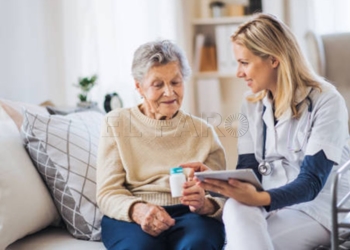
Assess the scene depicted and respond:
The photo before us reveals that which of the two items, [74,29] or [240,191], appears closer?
[240,191]

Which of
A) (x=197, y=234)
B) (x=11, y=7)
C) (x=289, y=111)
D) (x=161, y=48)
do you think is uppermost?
(x=11, y=7)

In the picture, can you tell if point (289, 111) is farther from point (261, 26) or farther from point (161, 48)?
point (161, 48)

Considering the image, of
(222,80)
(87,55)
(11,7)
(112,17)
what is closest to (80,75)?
(87,55)

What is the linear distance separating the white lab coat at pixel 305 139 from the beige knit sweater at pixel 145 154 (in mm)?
133

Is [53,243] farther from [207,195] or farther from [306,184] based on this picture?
[306,184]

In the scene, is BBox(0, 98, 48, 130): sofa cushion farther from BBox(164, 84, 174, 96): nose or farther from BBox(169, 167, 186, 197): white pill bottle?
BBox(169, 167, 186, 197): white pill bottle

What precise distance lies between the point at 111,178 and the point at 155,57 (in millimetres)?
393

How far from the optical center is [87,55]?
10.3 feet

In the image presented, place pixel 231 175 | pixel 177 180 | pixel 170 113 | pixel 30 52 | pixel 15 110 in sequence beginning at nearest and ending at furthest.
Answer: pixel 231 175 < pixel 177 180 < pixel 170 113 < pixel 15 110 < pixel 30 52

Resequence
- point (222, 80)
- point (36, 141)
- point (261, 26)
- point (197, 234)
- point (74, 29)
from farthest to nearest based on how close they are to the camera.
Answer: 1. point (222, 80)
2. point (74, 29)
3. point (36, 141)
4. point (261, 26)
5. point (197, 234)

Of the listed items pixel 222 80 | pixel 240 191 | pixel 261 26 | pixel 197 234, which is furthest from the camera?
pixel 222 80

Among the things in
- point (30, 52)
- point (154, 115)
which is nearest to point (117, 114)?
point (154, 115)

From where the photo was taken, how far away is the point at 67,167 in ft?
6.49

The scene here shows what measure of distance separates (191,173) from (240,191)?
21 cm
